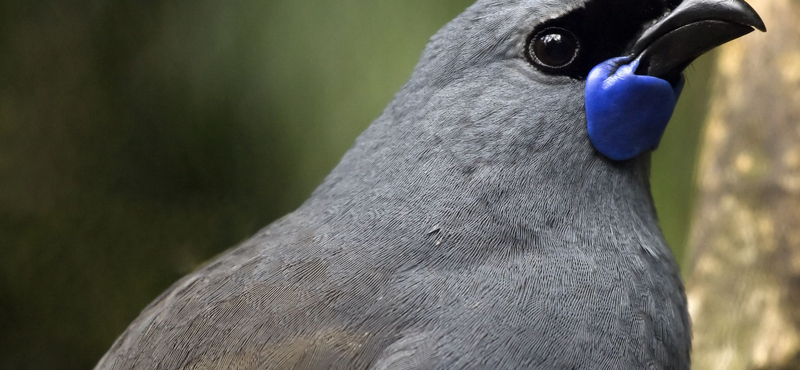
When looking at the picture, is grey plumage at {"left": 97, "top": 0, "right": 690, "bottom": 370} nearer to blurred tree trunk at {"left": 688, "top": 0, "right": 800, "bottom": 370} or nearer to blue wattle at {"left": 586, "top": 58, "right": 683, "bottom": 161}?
blue wattle at {"left": 586, "top": 58, "right": 683, "bottom": 161}

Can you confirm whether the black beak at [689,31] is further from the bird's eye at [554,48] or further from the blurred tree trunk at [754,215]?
the blurred tree trunk at [754,215]

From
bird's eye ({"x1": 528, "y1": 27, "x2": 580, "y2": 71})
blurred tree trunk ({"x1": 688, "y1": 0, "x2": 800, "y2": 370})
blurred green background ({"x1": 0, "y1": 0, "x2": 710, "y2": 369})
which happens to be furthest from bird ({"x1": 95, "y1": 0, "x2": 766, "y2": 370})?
blurred green background ({"x1": 0, "y1": 0, "x2": 710, "y2": 369})

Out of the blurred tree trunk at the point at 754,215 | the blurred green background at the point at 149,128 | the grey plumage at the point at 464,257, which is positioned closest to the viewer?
the grey plumage at the point at 464,257

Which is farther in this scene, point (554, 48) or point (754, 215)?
point (754, 215)

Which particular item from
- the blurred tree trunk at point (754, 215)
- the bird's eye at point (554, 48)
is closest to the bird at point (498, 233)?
the bird's eye at point (554, 48)

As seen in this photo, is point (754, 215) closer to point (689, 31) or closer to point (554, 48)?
point (689, 31)

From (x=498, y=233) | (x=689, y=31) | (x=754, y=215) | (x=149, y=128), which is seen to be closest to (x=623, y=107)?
(x=689, y=31)

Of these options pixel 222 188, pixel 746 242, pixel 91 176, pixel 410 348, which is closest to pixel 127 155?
pixel 91 176
